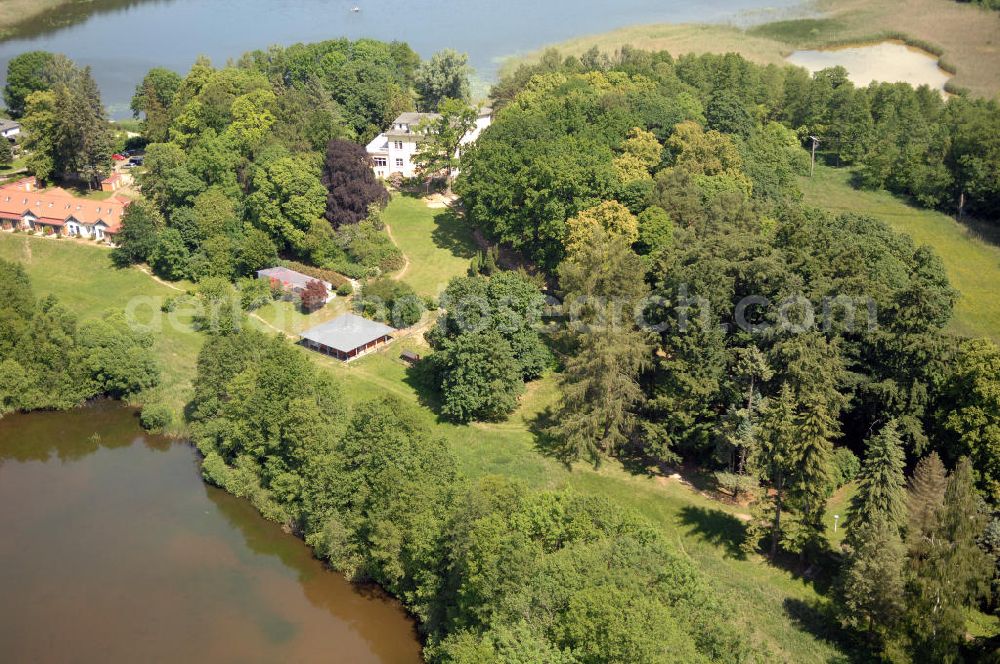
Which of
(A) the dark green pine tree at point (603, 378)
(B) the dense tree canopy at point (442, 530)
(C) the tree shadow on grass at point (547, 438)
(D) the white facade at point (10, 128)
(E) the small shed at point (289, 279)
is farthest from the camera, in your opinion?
(D) the white facade at point (10, 128)

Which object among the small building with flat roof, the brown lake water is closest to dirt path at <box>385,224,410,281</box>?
the small building with flat roof

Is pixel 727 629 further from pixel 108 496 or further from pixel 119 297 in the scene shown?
pixel 119 297

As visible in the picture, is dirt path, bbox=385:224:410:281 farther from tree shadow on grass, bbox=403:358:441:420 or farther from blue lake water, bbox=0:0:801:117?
blue lake water, bbox=0:0:801:117

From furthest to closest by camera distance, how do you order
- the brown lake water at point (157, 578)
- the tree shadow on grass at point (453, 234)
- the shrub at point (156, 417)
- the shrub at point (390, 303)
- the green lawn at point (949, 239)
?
the tree shadow on grass at point (453, 234)
the shrub at point (390, 303)
the green lawn at point (949, 239)
the shrub at point (156, 417)
the brown lake water at point (157, 578)

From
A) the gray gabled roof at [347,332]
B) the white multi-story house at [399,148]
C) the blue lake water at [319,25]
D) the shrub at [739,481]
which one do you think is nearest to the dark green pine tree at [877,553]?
the shrub at [739,481]

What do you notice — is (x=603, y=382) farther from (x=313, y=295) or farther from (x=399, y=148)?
(x=399, y=148)

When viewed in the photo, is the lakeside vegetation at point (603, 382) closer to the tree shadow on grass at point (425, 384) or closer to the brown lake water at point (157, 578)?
the tree shadow on grass at point (425, 384)
